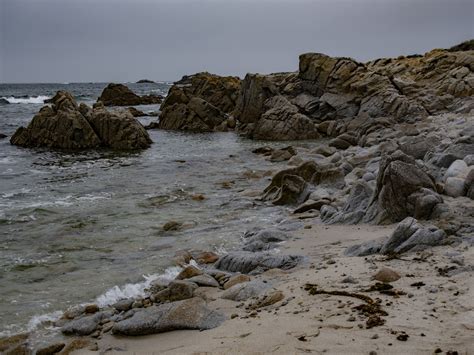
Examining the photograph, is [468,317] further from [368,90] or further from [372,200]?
[368,90]

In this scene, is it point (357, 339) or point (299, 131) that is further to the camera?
point (299, 131)

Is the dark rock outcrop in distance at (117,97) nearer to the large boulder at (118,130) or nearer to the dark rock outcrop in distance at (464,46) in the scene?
the large boulder at (118,130)

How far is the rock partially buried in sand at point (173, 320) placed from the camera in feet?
17.9

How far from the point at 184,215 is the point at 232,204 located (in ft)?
5.49

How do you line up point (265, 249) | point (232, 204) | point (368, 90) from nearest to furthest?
point (265, 249)
point (232, 204)
point (368, 90)

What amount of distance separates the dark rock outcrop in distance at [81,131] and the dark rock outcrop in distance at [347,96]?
8.75 m

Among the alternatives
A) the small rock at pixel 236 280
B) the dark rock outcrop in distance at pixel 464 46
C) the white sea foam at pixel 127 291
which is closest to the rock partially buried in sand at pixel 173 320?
the small rock at pixel 236 280

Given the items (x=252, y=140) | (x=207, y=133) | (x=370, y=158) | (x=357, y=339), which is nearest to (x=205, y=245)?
(x=357, y=339)

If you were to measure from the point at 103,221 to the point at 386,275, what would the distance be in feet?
26.8

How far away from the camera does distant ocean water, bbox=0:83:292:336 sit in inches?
298

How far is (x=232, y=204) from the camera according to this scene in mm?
13461

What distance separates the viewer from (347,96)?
117 ft

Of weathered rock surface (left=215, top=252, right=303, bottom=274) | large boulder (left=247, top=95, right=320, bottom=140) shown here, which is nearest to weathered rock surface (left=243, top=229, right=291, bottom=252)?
weathered rock surface (left=215, top=252, right=303, bottom=274)

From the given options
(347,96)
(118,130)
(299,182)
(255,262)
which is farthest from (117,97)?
(255,262)
